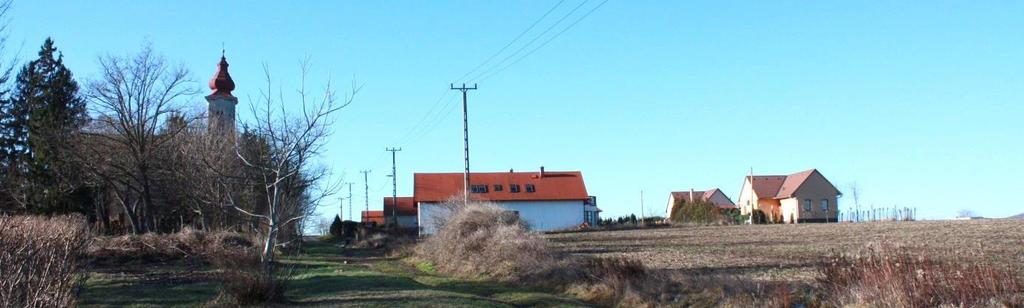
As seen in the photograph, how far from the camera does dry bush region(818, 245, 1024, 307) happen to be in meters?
10.9

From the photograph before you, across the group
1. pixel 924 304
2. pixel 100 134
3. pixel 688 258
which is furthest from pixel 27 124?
pixel 924 304

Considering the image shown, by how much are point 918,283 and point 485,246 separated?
18.0 m

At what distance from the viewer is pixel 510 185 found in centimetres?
8656

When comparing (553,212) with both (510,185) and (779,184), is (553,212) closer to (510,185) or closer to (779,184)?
(510,185)

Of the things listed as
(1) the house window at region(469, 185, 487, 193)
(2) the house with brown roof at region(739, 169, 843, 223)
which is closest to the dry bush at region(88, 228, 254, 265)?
(1) the house window at region(469, 185, 487, 193)

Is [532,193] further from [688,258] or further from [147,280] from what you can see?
[147,280]

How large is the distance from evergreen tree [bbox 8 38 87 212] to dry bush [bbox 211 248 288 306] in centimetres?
3587

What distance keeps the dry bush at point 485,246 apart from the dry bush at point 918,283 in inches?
432

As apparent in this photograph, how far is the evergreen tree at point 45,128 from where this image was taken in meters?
48.3

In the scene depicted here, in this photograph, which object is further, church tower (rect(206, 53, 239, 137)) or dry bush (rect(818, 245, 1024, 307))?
church tower (rect(206, 53, 239, 137))

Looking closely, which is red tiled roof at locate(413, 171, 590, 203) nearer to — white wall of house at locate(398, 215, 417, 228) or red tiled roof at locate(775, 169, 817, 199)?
white wall of house at locate(398, 215, 417, 228)

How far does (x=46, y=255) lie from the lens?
1055cm

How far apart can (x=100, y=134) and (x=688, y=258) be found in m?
33.1

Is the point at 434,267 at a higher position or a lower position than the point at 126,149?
lower
